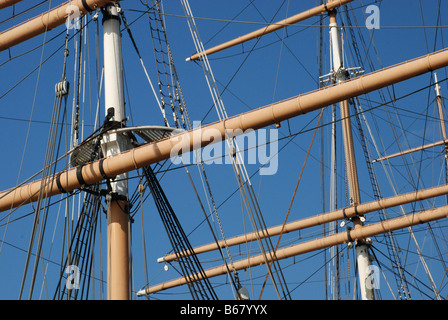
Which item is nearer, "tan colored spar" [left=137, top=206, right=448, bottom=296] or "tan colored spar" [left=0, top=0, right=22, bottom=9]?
"tan colored spar" [left=0, top=0, right=22, bottom=9]

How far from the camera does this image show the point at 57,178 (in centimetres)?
1881

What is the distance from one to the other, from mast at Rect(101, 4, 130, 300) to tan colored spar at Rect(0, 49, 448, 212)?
56 centimetres

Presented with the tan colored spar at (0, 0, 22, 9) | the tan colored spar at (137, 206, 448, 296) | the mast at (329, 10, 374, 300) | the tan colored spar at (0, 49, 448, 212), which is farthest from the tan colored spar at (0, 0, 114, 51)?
the mast at (329, 10, 374, 300)

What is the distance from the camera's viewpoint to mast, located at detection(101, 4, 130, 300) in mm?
16484

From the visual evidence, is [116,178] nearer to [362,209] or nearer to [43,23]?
[43,23]

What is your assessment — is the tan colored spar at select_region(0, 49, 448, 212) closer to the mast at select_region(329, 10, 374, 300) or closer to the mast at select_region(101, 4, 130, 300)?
the mast at select_region(101, 4, 130, 300)

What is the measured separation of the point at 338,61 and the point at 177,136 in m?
15.4

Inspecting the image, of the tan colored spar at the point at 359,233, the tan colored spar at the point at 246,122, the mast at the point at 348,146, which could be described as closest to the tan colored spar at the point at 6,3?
the tan colored spar at the point at 246,122

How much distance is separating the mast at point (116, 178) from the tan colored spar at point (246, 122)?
556mm

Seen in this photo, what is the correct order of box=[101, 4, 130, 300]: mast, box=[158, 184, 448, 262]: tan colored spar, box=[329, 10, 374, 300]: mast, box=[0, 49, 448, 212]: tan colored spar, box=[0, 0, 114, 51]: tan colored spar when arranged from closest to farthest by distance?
box=[101, 4, 130, 300]: mast → box=[0, 49, 448, 212]: tan colored spar → box=[0, 0, 114, 51]: tan colored spar → box=[329, 10, 374, 300]: mast → box=[158, 184, 448, 262]: tan colored spar
